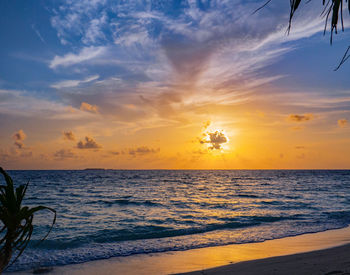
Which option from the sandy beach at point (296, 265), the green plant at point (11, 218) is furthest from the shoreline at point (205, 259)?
the green plant at point (11, 218)

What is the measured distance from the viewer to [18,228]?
2.56 metres

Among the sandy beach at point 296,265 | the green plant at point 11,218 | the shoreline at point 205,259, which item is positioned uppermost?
the green plant at point 11,218

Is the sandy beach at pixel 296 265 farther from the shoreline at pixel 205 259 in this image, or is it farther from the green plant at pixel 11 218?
the green plant at pixel 11 218

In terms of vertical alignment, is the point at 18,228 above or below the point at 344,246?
above

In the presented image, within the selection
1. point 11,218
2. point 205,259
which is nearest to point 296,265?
point 205,259

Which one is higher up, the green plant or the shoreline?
the green plant

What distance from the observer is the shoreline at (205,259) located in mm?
7406

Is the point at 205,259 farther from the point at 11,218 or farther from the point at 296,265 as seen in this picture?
the point at 11,218

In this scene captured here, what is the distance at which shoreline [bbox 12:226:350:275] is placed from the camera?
7.41 metres

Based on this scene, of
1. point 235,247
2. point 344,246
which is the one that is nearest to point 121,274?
point 235,247

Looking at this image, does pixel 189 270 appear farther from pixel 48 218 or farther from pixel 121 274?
pixel 48 218

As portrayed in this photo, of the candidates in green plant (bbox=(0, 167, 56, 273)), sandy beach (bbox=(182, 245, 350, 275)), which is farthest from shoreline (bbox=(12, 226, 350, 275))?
green plant (bbox=(0, 167, 56, 273))

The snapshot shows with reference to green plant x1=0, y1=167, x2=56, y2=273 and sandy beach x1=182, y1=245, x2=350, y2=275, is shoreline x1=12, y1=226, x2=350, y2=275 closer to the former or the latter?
sandy beach x1=182, y1=245, x2=350, y2=275

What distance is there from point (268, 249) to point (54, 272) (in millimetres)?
6812
